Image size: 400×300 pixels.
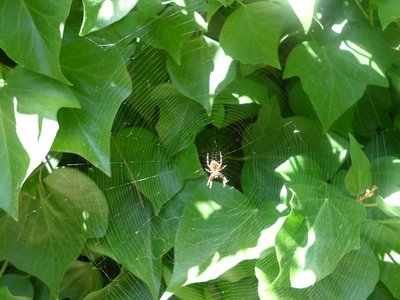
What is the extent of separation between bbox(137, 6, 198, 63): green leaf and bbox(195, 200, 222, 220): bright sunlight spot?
198mm

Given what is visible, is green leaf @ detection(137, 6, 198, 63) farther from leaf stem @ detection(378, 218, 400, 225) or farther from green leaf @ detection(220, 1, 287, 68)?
leaf stem @ detection(378, 218, 400, 225)

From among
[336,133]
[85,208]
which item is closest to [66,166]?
[85,208]

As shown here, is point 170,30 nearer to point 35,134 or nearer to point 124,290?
point 35,134

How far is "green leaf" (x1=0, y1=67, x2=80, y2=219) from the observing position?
0.75 metres

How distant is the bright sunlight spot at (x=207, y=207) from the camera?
2.93 feet

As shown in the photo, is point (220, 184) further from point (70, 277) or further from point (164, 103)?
point (70, 277)

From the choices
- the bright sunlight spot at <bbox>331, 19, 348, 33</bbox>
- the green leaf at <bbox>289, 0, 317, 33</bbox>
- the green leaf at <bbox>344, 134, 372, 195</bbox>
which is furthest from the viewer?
the bright sunlight spot at <bbox>331, 19, 348, 33</bbox>

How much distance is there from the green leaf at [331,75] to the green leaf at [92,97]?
24cm

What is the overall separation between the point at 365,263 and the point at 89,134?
1.33ft

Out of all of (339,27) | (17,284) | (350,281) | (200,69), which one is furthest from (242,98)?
(17,284)

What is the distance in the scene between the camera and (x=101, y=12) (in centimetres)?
77

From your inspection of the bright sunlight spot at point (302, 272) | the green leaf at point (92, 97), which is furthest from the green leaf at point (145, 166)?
the bright sunlight spot at point (302, 272)

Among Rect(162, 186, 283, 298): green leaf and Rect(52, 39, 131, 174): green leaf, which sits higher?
Rect(52, 39, 131, 174): green leaf

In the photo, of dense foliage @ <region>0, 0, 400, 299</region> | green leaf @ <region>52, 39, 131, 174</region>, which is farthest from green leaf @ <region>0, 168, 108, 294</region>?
green leaf @ <region>52, 39, 131, 174</region>
